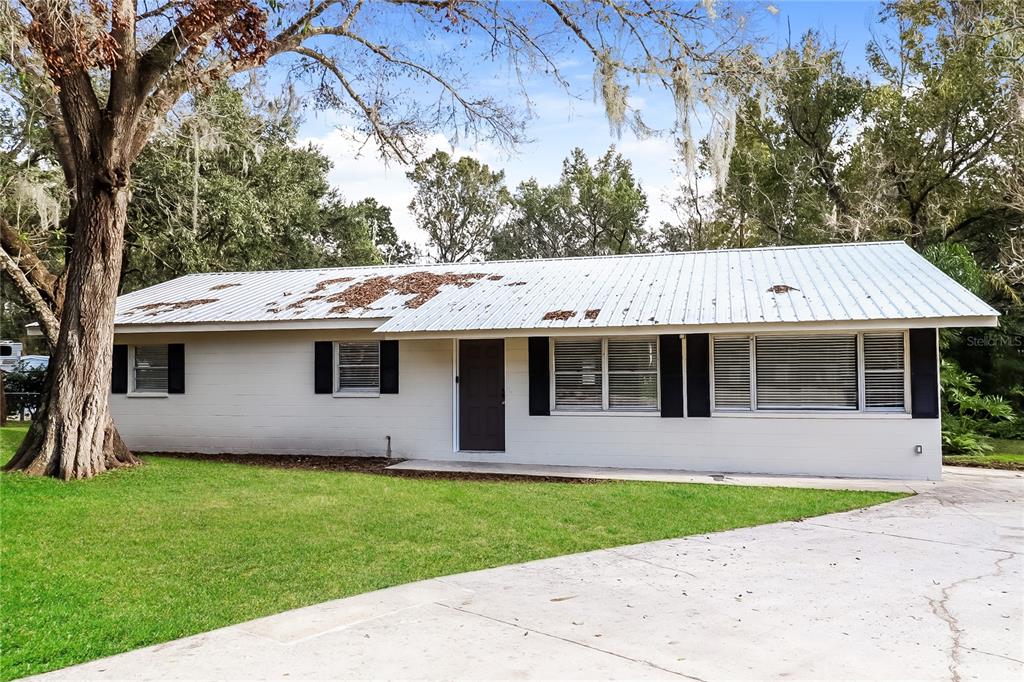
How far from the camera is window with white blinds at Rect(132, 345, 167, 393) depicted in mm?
14578

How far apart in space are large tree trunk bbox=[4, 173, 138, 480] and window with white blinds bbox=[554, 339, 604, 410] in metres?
6.58

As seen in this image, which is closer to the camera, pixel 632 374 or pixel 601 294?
pixel 632 374

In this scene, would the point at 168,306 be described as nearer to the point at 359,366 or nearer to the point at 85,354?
the point at 359,366

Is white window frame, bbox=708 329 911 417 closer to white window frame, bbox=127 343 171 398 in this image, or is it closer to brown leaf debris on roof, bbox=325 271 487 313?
brown leaf debris on roof, bbox=325 271 487 313

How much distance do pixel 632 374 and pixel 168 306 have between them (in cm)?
908

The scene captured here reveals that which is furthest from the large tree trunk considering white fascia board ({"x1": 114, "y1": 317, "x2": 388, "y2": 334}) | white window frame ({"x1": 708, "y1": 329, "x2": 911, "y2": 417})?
white window frame ({"x1": 708, "y1": 329, "x2": 911, "y2": 417})

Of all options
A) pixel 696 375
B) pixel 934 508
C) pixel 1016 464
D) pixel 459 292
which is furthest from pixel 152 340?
pixel 1016 464

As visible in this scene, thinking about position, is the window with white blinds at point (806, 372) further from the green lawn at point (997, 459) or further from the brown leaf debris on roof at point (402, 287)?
the brown leaf debris on roof at point (402, 287)

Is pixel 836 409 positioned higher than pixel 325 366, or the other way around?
pixel 325 366

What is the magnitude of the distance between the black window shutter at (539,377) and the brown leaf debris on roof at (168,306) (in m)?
6.81

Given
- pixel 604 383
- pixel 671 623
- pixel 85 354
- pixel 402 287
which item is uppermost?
pixel 402 287

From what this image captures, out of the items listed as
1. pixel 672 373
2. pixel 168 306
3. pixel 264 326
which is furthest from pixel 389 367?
pixel 168 306

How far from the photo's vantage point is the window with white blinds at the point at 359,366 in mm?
13328

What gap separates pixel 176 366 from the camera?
46.7 ft
